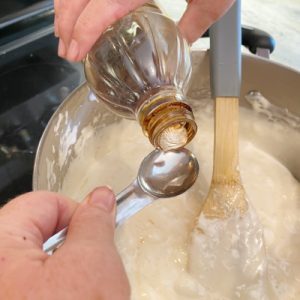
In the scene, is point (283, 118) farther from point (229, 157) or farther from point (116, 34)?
point (116, 34)

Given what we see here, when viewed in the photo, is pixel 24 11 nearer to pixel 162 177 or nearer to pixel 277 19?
pixel 162 177

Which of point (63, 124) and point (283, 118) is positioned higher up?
point (63, 124)

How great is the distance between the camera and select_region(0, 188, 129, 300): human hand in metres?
0.27

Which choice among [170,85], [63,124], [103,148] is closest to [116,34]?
[170,85]

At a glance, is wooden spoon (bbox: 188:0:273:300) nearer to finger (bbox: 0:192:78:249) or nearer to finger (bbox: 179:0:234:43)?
finger (bbox: 179:0:234:43)

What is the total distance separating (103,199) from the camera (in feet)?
1.15

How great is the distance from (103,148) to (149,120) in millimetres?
326

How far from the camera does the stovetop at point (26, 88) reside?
1.83 ft

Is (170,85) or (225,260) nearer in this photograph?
(170,85)

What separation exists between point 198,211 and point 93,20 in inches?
13.5

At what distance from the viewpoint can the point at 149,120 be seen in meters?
0.37

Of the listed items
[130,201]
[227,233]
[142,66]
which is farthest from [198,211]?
[142,66]

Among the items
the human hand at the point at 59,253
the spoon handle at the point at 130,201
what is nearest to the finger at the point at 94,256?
the human hand at the point at 59,253

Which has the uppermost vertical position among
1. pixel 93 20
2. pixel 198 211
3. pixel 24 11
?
pixel 93 20
